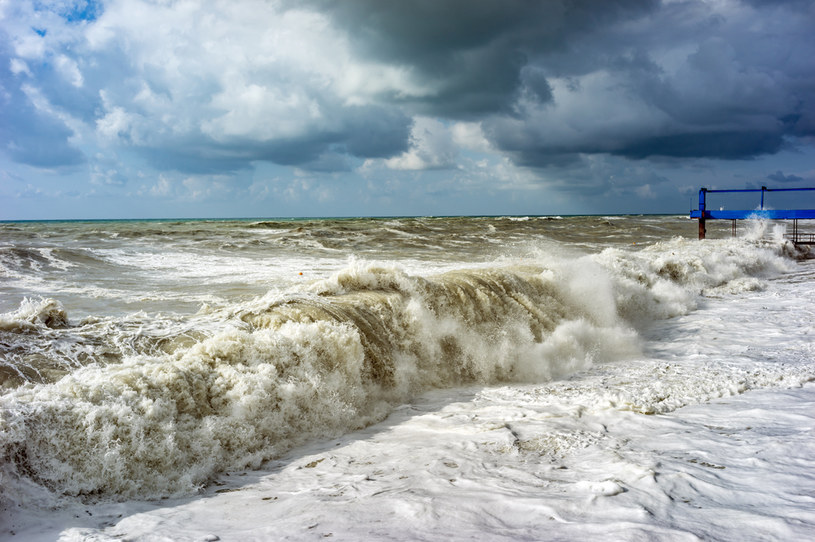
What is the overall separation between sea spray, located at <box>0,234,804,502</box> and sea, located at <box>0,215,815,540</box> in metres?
0.02

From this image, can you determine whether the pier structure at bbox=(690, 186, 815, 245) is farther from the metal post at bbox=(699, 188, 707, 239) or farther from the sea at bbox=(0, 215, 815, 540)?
the sea at bbox=(0, 215, 815, 540)

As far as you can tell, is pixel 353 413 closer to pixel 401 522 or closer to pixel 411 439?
pixel 411 439

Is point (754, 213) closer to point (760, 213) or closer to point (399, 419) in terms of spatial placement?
point (760, 213)

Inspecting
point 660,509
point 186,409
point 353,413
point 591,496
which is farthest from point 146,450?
point 660,509

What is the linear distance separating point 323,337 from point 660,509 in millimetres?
3452

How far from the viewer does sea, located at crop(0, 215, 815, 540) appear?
118 inches

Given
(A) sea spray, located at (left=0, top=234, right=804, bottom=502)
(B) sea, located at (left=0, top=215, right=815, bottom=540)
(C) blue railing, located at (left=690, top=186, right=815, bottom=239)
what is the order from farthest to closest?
(C) blue railing, located at (left=690, top=186, right=815, bottom=239), (A) sea spray, located at (left=0, top=234, right=804, bottom=502), (B) sea, located at (left=0, top=215, right=815, bottom=540)

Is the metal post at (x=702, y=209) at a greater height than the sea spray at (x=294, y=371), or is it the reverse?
the metal post at (x=702, y=209)

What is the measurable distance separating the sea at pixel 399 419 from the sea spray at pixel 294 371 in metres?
0.02

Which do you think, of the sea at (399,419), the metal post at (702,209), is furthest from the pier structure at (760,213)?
the sea at (399,419)

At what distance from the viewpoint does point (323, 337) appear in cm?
536

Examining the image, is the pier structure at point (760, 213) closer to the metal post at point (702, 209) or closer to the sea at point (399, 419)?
the metal post at point (702, 209)

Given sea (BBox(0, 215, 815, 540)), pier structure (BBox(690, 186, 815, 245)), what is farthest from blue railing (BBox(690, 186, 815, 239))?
sea (BBox(0, 215, 815, 540))

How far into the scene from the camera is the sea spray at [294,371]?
342 cm
